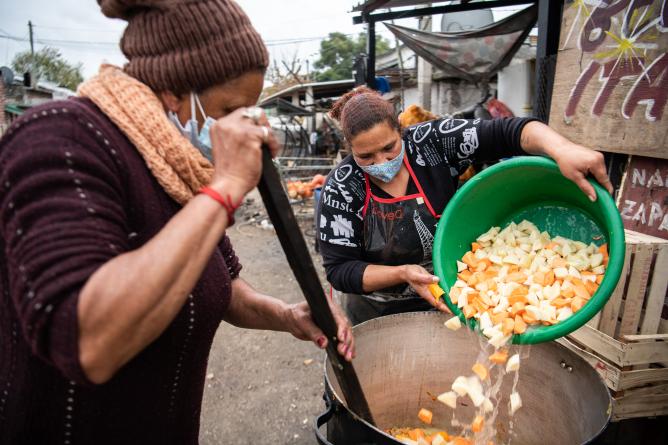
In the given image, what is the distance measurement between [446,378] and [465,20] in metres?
7.32

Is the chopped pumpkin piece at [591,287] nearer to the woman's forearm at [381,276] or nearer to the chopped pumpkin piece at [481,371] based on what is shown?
the chopped pumpkin piece at [481,371]

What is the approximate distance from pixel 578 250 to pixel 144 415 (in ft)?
5.62

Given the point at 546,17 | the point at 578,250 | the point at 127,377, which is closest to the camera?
the point at 127,377

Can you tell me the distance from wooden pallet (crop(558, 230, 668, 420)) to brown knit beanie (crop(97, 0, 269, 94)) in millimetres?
1907

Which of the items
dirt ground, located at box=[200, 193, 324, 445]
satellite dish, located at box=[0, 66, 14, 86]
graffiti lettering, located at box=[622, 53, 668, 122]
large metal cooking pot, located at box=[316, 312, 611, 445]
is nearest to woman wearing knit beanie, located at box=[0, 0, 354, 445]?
large metal cooking pot, located at box=[316, 312, 611, 445]

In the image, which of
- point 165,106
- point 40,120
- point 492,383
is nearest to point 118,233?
point 40,120

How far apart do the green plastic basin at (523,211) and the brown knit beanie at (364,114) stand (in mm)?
550

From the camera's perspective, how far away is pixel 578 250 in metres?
1.85

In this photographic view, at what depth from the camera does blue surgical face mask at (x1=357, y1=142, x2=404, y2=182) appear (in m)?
2.14

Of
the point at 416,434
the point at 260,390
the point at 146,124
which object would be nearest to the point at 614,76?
the point at 416,434

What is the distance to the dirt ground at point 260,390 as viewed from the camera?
10.7ft

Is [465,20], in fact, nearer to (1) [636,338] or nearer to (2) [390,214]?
(2) [390,214]

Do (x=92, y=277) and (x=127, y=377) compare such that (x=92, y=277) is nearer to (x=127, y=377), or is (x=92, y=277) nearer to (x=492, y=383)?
(x=127, y=377)

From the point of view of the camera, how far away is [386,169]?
7.04 feet
